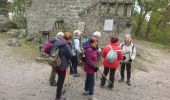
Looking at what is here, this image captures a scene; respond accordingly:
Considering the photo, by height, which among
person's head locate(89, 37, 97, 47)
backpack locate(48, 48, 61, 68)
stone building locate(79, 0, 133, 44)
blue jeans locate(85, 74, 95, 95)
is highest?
stone building locate(79, 0, 133, 44)

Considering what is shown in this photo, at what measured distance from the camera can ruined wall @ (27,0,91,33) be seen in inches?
764

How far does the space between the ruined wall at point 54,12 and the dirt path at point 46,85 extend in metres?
4.52

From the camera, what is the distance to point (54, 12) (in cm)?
1997

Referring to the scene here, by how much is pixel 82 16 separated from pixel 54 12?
408cm

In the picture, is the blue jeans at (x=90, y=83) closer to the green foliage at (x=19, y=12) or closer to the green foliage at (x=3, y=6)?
the green foliage at (x=19, y=12)

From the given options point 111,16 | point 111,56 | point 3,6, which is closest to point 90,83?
point 111,56

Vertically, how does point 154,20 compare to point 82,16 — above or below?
below

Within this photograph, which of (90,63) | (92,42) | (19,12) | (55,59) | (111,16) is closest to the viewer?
(55,59)

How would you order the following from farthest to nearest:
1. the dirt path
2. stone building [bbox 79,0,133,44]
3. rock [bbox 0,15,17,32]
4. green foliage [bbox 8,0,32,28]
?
green foliage [bbox 8,0,32,28] < rock [bbox 0,15,17,32] < stone building [bbox 79,0,133,44] < the dirt path

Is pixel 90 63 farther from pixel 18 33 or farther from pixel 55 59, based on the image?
pixel 18 33

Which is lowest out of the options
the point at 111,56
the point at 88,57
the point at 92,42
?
the point at 111,56

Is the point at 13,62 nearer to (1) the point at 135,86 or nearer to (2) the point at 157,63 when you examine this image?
(1) the point at 135,86

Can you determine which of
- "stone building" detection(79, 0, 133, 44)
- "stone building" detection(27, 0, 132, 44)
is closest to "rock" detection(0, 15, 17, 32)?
"stone building" detection(27, 0, 132, 44)

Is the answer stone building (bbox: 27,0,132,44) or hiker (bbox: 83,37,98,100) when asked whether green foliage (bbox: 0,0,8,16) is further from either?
hiker (bbox: 83,37,98,100)
